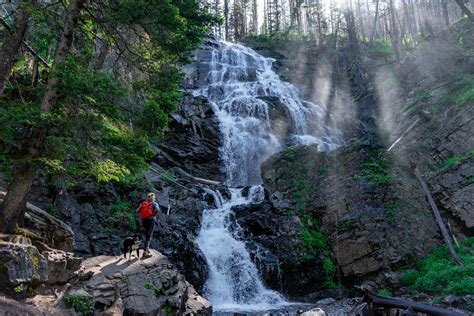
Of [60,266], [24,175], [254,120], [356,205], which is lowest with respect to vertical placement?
[60,266]

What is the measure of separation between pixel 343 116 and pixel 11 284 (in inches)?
1150

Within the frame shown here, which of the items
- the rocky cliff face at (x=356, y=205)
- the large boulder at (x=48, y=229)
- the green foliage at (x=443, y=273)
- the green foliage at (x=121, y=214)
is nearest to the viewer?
the large boulder at (x=48, y=229)

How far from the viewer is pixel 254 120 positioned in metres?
27.5

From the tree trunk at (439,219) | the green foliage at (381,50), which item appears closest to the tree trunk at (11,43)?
the tree trunk at (439,219)

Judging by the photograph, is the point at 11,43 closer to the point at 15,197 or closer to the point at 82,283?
the point at 15,197

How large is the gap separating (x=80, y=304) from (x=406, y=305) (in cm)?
695

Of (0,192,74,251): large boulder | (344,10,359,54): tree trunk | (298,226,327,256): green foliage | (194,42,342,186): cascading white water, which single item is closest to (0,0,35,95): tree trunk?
(0,192,74,251): large boulder

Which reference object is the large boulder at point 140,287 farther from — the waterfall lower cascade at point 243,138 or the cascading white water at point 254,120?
the cascading white water at point 254,120

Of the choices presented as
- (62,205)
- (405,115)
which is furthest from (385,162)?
(62,205)

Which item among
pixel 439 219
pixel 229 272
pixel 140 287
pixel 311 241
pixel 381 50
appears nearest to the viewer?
pixel 140 287

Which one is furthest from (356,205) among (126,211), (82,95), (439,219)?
(82,95)

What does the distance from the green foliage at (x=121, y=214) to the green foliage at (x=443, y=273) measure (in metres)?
11.1

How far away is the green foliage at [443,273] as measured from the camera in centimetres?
1195

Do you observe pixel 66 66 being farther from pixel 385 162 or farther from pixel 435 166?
pixel 435 166
